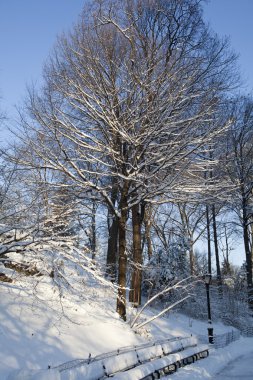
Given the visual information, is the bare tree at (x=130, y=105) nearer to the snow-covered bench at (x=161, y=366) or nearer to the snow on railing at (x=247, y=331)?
the snow-covered bench at (x=161, y=366)

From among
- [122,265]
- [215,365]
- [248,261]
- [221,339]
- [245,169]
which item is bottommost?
[215,365]

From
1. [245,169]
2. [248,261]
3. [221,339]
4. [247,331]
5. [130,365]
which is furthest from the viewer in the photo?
[245,169]

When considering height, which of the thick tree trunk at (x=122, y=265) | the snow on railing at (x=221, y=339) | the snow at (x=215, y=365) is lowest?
the snow at (x=215, y=365)

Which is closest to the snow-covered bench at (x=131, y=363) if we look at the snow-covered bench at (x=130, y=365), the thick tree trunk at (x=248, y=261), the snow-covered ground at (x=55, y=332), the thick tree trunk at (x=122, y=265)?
the snow-covered bench at (x=130, y=365)

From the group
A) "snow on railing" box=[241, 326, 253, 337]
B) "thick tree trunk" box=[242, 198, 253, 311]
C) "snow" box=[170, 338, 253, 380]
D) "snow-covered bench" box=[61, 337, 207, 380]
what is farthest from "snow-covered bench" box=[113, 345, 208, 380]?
"thick tree trunk" box=[242, 198, 253, 311]

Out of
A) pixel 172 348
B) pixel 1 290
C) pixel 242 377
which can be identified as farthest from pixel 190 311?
pixel 1 290

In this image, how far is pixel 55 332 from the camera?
10398 millimetres

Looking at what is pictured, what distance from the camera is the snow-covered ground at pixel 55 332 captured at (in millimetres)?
8734

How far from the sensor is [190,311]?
2516 centimetres

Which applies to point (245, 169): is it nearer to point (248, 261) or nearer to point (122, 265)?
point (248, 261)

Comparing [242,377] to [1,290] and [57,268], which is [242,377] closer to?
[57,268]

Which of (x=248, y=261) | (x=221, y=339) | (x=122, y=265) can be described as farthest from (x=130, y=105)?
(x=248, y=261)

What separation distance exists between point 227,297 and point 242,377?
62.8 feet

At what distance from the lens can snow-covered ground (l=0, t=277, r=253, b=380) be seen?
8734mm
